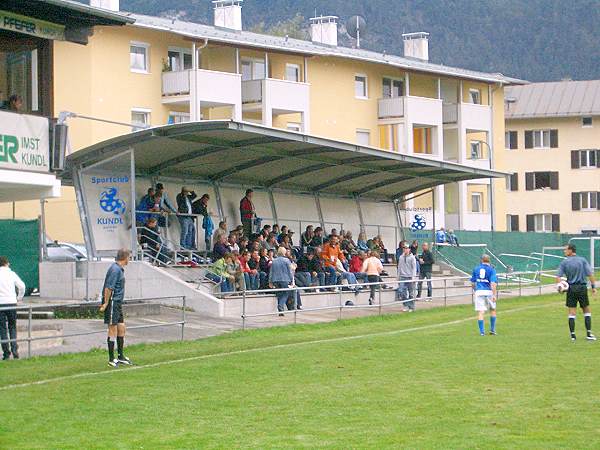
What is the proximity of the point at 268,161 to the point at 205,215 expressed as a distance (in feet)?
7.88

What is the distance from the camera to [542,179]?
90000 millimetres

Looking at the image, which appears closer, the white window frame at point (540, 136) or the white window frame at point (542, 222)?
the white window frame at point (540, 136)

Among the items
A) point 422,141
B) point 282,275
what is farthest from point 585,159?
point 282,275

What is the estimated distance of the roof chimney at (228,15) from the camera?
6198 centimetres

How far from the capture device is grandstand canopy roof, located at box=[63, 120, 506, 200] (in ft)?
102

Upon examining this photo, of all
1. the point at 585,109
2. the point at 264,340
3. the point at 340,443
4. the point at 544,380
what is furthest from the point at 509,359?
the point at 585,109

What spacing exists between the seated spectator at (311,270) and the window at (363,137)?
30259mm

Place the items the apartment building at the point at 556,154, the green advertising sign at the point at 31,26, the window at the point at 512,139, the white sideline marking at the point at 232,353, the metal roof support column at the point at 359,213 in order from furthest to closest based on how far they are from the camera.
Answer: the window at the point at 512,139, the apartment building at the point at 556,154, the metal roof support column at the point at 359,213, the green advertising sign at the point at 31,26, the white sideline marking at the point at 232,353

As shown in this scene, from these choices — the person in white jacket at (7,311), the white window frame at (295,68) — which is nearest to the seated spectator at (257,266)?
the person in white jacket at (7,311)

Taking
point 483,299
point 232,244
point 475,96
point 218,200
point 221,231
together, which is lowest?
point 483,299

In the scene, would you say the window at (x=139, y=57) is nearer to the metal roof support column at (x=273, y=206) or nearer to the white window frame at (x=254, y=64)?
the white window frame at (x=254, y=64)

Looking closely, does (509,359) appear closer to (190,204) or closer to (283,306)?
(283,306)

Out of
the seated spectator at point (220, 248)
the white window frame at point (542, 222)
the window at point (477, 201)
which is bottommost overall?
the seated spectator at point (220, 248)

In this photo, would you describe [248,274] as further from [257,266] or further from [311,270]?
[311,270]
